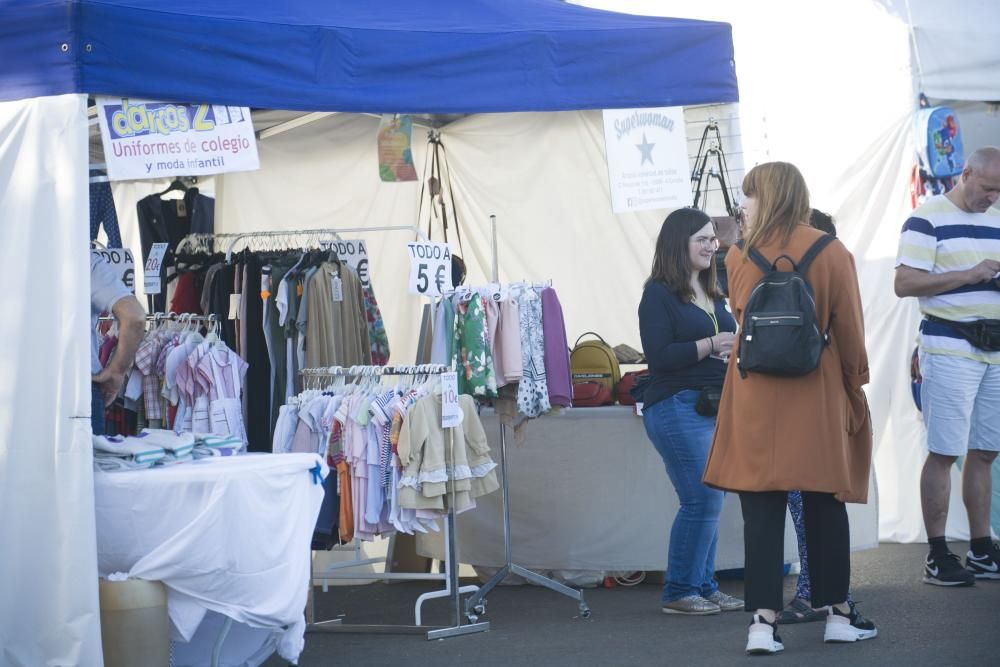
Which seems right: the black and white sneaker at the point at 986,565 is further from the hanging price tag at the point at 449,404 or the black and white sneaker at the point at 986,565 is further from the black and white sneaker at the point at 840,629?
the hanging price tag at the point at 449,404

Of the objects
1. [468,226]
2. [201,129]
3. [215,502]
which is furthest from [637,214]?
[215,502]

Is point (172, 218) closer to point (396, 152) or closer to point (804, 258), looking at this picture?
point (396, 152)

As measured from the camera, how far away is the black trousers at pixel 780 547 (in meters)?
4.82

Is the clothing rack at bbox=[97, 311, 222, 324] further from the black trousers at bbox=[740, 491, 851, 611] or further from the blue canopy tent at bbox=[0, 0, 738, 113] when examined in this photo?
the black trousers at bbox=[740, 491, 851, 611]

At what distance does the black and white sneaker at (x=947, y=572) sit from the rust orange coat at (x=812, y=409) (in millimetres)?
1896

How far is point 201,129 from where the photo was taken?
491cm

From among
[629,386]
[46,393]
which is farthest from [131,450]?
[629,386]

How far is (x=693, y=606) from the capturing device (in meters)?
Result: 6.05

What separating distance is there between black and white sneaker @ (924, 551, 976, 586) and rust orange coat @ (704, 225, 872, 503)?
1.90 metres

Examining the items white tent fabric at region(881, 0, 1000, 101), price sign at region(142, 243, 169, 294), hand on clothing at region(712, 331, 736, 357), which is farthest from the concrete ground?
white tent fabric at region(881, 0, 1000, 101)

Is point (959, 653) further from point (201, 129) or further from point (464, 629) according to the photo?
point (201, 129)

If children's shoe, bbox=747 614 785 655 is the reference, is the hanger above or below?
above

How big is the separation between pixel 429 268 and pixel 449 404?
2.35ft

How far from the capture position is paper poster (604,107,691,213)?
5.75 m
